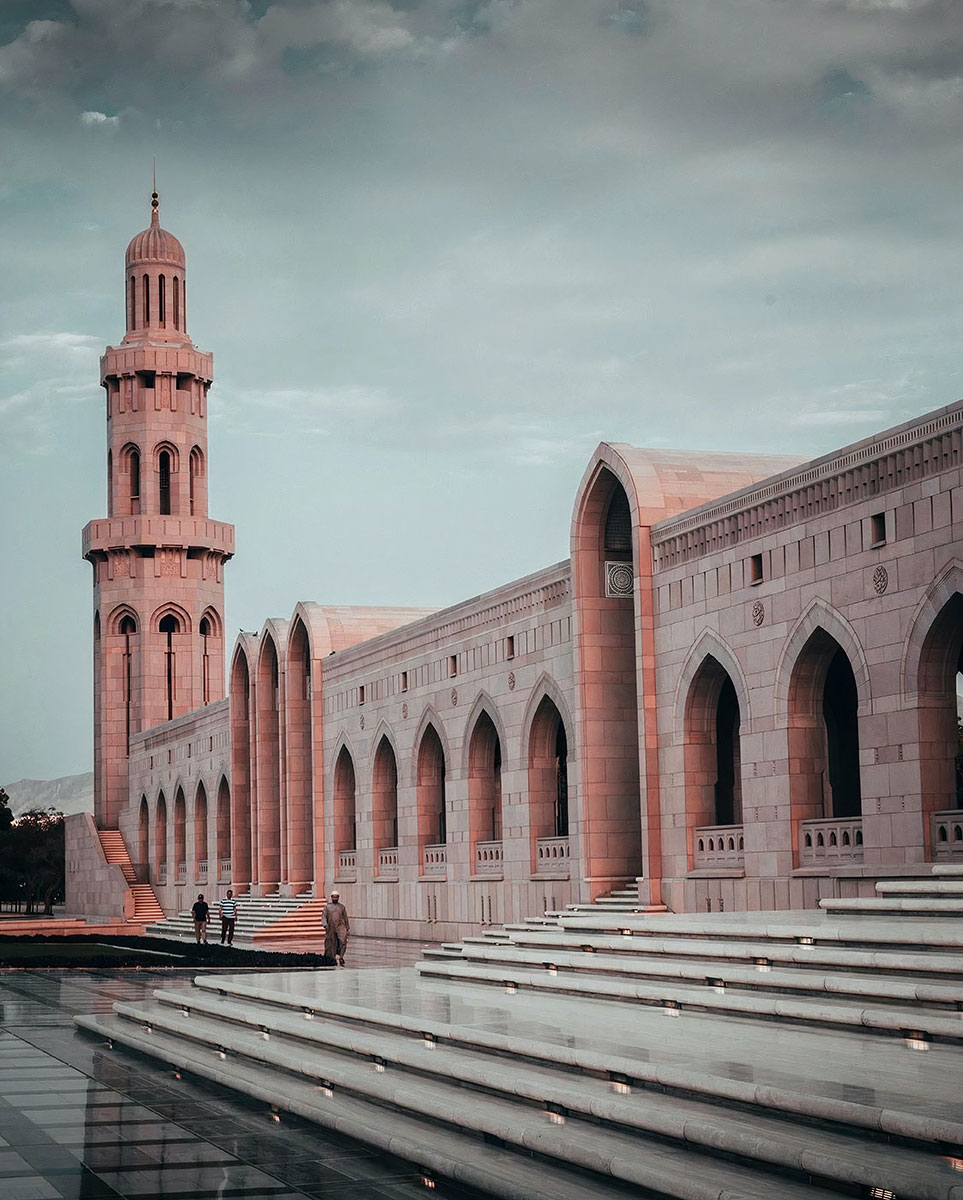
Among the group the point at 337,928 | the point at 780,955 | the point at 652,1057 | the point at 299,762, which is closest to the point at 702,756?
the point at 337,928

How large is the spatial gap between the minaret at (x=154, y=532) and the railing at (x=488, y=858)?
3016 centimetres

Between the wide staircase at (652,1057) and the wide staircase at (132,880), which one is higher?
the wide staircase at (652,1057)

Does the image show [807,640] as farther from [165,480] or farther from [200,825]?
[165,480]

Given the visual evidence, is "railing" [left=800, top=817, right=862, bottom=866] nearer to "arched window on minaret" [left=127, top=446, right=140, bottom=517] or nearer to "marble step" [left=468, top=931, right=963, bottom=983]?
"marble step" [left=468, top=931, right=963, bottom=983]

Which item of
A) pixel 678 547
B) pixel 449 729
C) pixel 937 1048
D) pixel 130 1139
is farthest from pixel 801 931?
pixel 449 729

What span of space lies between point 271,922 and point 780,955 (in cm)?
2622

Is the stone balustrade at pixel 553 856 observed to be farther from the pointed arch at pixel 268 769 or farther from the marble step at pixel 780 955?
the pointed arch at pixel 268 769

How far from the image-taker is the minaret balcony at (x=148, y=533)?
56.7 metres

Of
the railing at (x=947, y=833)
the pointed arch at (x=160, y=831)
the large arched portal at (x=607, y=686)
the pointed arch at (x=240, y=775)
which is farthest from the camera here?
the pointed arch at (x=160, y=831)

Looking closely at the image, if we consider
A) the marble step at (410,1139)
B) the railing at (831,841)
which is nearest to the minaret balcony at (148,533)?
the railing at (831,841)

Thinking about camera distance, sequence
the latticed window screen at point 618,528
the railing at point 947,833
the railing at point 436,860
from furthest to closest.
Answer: the railing at point 436,860, the latticed window screen at point 618,528, the railing at point 947,833

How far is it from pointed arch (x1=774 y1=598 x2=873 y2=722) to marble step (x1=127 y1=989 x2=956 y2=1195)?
7948 millimetres

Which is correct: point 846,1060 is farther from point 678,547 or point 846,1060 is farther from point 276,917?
point 276,917

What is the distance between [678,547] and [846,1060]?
46.8 ft
